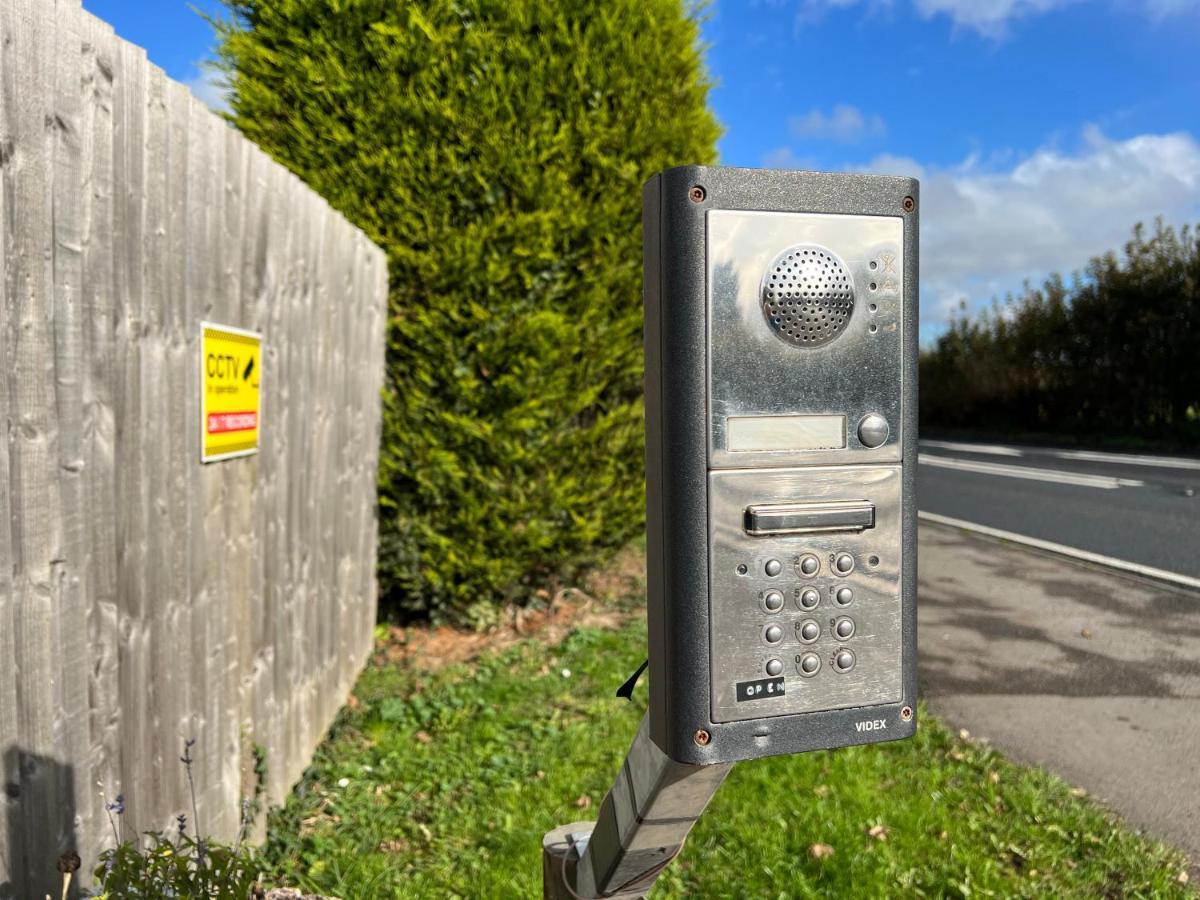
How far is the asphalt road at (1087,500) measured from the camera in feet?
29.0

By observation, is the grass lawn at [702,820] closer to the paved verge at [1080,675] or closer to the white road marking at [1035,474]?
the paved verge at [1080,675]

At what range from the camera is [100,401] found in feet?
7.29

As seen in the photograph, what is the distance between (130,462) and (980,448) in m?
23.4

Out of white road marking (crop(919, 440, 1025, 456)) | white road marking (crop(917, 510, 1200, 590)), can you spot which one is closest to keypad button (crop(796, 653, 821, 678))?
white road marking (crop(917, 510, 1200, 590))

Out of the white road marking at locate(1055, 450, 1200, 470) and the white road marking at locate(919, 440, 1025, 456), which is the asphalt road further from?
the white road marking at locate(919, 440, 1025, 456)

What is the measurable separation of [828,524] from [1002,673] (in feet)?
15.1

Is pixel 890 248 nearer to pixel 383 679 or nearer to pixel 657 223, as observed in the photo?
pixel 657 223

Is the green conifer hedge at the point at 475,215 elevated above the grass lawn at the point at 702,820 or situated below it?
above

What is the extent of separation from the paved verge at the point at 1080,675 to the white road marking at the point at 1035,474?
6.08 m

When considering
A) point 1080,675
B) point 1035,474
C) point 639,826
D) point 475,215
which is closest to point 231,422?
point 639,826

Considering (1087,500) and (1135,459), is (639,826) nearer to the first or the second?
(1087,500)

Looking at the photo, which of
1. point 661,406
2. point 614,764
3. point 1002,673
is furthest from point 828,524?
point 1002,673

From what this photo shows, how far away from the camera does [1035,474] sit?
1534cm

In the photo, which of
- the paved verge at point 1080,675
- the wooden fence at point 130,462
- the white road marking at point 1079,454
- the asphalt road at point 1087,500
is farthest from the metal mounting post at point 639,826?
the white road marking at point 1079,454
